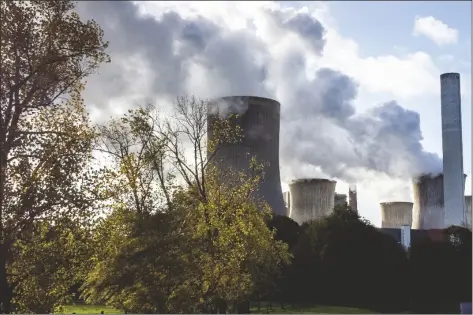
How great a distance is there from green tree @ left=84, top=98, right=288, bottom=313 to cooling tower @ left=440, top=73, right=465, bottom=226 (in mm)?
51031

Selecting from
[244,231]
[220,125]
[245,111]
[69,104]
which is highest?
[245,111]

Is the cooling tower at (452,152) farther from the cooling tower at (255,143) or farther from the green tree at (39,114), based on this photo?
the green tree at (39,114)

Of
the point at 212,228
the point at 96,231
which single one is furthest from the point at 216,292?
the point at 96,231

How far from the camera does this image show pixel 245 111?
4775cm

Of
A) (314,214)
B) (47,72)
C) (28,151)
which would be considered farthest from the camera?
(314,214)

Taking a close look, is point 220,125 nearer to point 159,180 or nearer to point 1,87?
point 159,180

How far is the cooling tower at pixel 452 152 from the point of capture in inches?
2672

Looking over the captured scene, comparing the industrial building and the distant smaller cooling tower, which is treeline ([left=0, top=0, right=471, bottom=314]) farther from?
the distant smaller cooling tower

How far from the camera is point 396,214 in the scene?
2901 inches

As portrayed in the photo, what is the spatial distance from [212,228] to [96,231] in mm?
6312

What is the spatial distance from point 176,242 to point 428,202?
56.1 m

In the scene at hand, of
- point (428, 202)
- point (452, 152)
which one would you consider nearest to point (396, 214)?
point (428, 202)

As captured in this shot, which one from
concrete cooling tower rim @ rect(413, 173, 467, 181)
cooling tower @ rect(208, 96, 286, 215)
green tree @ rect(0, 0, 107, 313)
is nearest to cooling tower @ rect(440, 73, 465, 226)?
concrete cooling tower rim @ rect(413, 173, 467, 181)

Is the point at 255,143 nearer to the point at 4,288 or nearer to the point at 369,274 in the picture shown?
the point at 369,274
